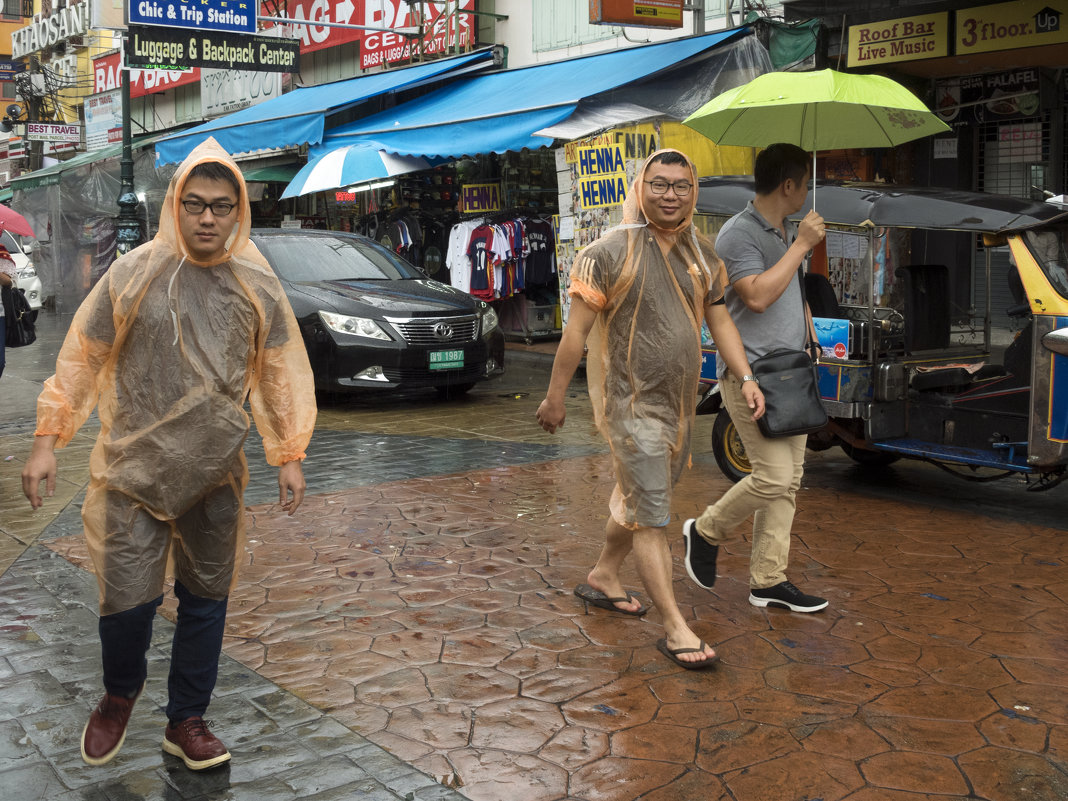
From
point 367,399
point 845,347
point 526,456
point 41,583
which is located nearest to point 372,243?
point 367,399

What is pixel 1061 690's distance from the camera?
4020mm

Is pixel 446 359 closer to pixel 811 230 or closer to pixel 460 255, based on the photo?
pixel 460 255

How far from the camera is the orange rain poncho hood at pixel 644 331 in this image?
4.29 meters

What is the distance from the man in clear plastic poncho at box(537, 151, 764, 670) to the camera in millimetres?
4270

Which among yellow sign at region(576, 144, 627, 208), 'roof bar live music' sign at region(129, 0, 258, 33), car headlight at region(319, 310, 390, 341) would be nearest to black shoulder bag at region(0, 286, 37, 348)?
car headlight at region(319, 310, 390, 341)

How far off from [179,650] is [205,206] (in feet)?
4.23

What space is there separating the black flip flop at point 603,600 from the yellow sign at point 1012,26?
7.70 metres

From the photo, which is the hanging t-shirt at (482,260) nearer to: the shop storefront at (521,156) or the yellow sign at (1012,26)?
the shop storefront at (521,156)

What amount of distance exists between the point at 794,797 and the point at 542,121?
10121 millimetres

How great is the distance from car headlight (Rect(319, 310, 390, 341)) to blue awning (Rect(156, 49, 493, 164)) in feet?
20.3

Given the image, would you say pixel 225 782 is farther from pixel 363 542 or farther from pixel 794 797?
pixel 363 542

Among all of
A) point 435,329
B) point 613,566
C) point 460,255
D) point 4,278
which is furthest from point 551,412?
point 460,255

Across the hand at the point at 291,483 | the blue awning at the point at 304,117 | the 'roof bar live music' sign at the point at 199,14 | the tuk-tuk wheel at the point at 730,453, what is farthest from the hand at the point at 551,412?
the 'roof bar live music' sign at the point at 199,14

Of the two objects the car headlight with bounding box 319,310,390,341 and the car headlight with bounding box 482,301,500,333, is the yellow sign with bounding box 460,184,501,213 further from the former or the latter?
the car headlight with bounding box 319,310,390,341
